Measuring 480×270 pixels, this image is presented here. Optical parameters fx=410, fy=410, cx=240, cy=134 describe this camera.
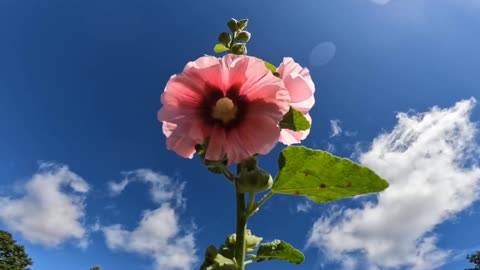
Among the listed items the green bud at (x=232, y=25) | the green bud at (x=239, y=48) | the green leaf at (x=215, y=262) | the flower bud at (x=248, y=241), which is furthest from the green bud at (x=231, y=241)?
the green bud at (x=232, y=25)

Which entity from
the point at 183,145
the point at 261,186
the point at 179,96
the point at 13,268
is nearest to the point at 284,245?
the point at 261,186

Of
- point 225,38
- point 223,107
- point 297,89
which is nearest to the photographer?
point 223,107

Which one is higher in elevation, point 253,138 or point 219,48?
point 219,48

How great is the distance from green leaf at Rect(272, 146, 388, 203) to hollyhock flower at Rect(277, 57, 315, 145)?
157 mm

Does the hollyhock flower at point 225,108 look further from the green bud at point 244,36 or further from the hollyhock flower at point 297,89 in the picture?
the green bud at point 244,36

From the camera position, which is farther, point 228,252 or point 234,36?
point 234,36

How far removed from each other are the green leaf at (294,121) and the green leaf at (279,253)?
59 centimetres

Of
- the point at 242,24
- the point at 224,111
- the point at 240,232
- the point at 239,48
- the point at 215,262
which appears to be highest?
the point at 242,24

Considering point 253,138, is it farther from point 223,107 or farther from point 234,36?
point 234,36

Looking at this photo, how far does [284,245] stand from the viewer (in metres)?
1.95

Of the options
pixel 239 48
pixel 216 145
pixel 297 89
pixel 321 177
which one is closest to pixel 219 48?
pixel 239 48

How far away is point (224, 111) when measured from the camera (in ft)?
5.27

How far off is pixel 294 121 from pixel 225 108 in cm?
29

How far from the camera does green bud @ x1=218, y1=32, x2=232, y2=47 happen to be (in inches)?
84.6
